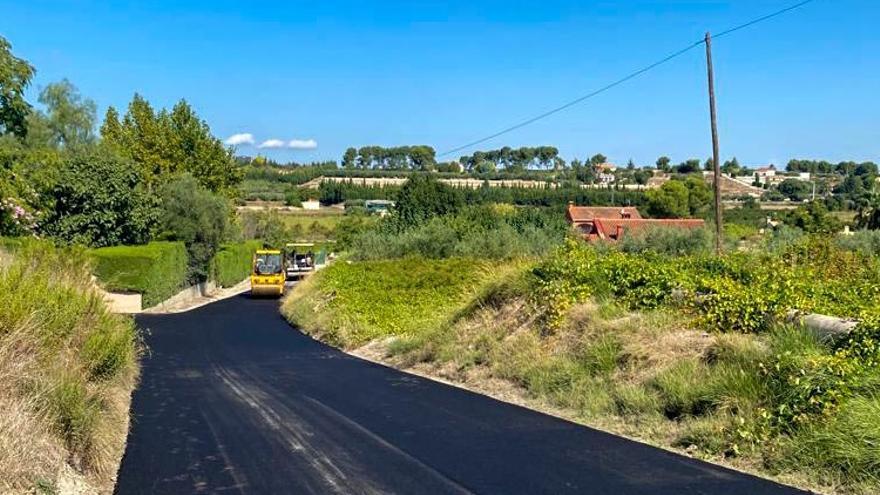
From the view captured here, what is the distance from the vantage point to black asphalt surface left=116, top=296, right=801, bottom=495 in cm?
764

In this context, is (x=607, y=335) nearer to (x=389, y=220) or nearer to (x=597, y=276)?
(x=597, y=276)

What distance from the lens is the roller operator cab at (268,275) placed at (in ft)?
160

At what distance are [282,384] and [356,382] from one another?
1.43 m

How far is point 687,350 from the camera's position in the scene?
1094 centimetres

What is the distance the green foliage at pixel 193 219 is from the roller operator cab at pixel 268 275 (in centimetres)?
403

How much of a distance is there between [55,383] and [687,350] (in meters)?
8.04

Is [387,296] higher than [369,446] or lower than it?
higher

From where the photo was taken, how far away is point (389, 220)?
4922 centimetres

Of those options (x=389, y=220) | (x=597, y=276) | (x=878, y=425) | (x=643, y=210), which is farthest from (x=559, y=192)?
(x=878, y=425)

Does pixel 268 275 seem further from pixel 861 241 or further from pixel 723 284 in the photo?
pixel 723 284

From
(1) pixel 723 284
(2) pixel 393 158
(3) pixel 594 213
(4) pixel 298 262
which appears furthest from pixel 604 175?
(1) pixel 723 284

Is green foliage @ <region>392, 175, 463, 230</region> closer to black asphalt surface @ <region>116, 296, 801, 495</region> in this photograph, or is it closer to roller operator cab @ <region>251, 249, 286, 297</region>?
roller operator cab @ <region>251, 249, 286, 297</region>

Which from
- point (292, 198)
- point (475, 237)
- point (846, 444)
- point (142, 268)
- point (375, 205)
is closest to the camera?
point (846, 444)

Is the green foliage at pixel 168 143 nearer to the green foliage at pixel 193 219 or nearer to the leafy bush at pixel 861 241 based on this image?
the green foliage at pixel 193 219
